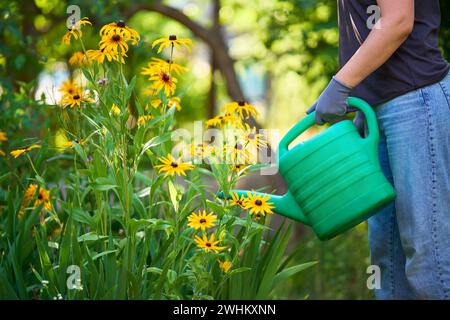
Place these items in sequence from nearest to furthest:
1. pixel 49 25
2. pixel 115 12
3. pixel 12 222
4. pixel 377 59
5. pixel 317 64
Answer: pixel 377 59, pixel 12 222, pixel 115 12, pixel 317 64, pixel 49 25

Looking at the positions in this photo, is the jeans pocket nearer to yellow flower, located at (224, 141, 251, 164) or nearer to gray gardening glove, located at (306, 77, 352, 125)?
gray gardening glove, located at (306, 77, 352, 125)

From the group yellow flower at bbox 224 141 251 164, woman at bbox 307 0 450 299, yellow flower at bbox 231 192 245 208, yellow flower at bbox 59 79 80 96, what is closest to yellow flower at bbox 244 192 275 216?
yellow flower at bbox 231 192 245 208

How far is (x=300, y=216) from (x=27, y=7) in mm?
2768

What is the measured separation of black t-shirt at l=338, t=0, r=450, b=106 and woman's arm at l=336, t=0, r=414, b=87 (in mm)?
83

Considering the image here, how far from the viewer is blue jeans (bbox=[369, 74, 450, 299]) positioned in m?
1.93

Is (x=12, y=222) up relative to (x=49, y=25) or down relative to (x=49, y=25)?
down

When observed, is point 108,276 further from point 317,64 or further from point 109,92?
point 317,64

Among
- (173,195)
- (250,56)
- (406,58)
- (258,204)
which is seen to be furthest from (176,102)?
(250,56)

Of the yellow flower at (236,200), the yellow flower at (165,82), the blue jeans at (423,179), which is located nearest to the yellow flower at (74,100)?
the yellow flower at (165,82)

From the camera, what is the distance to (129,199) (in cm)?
201

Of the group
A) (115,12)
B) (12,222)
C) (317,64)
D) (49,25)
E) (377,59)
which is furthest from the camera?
(49,25)

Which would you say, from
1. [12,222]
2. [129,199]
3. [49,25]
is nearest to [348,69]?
[129,199]

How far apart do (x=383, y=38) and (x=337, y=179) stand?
389 millimetres

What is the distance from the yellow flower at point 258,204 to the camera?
1.95 m
